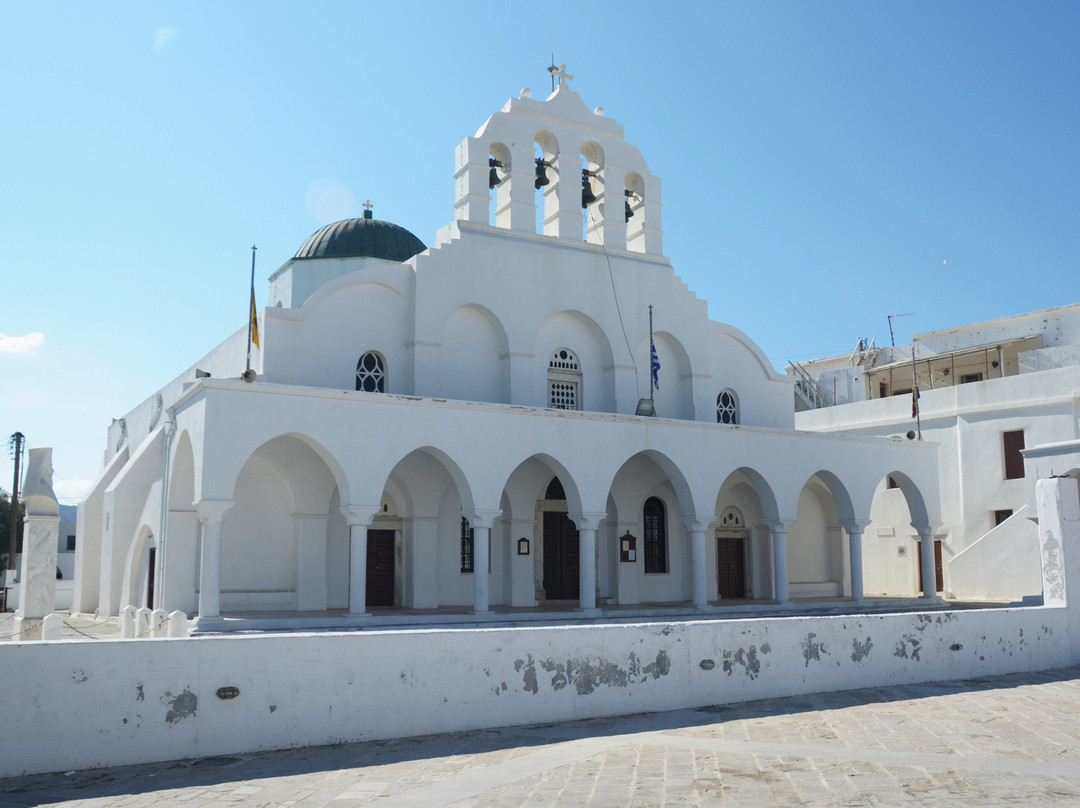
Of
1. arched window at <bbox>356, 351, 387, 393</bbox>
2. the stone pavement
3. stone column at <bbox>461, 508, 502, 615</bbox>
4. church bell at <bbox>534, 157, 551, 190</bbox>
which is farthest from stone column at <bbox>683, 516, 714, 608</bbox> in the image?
the stone pavement

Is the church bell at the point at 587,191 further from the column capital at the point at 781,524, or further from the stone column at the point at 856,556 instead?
the stone column at the point at 856,556

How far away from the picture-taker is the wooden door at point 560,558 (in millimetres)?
19844

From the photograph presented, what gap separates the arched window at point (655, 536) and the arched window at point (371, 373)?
6.91m

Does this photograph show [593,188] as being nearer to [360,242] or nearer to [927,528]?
[360,242]

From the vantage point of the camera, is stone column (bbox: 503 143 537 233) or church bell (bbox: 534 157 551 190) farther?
church bell (bbox: 534 157 551 190)

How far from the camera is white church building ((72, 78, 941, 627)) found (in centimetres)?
1579

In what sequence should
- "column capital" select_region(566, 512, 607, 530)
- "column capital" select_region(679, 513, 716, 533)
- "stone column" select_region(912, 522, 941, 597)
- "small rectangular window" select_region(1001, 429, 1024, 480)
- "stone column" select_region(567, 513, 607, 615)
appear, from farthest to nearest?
"small rectangular window" select_region(1001, 429, 1024, 480) → "stone column" select_region(912, 522, 941, 597) → "column capital" select_region(679, 513, 716, 533) → "column capital" select_region(566, 512, 607, 530) → "stone column" select_region(567, 513, 607, 615)

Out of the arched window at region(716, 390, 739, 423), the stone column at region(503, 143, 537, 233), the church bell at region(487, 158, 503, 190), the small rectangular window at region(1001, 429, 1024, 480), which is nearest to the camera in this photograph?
the stone column at region(503, 143, 537, 233)

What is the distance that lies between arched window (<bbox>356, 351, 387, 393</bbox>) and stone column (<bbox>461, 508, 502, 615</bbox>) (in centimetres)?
311

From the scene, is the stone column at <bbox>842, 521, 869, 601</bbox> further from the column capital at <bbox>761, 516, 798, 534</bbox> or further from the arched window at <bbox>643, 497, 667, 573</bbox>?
the arched window at <bbox>643, 497, 667, 573</bbox>

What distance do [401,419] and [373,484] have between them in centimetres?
117

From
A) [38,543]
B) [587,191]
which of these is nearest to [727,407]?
[587,191]

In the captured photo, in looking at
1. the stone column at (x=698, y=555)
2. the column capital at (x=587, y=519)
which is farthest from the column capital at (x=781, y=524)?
the column capital at (x=587, y=519)

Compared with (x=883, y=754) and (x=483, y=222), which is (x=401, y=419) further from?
(x=883, y=754)
